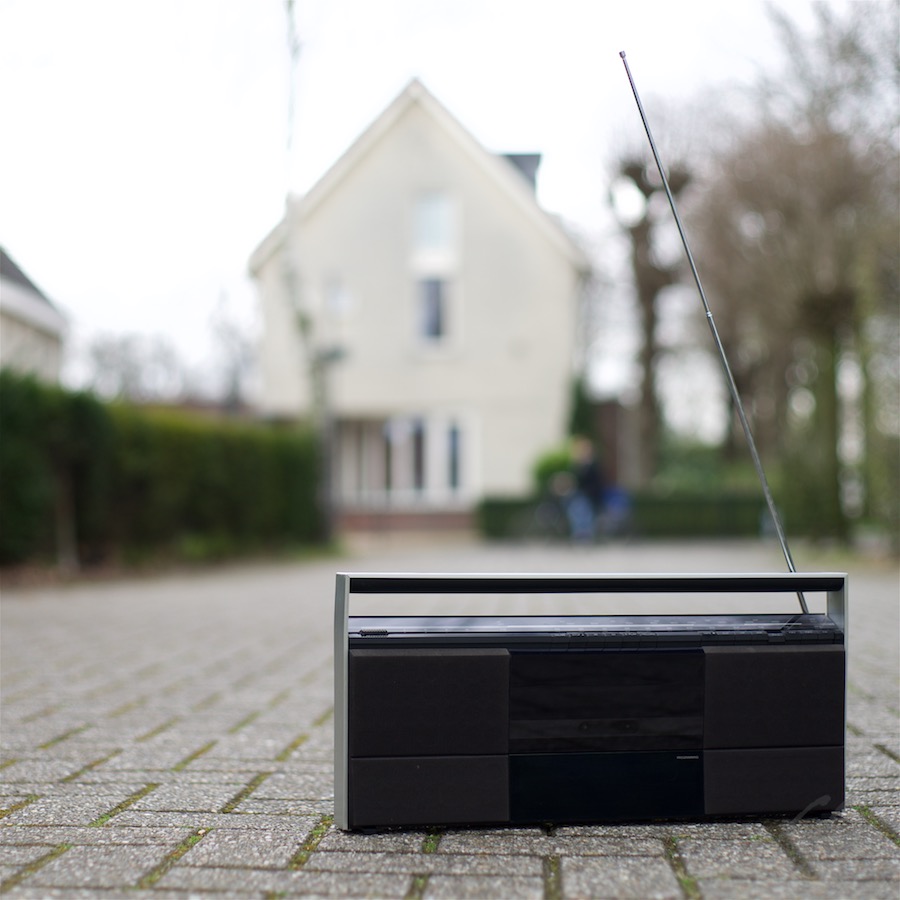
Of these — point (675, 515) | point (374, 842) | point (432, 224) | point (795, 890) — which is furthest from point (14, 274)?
point (432, 224)

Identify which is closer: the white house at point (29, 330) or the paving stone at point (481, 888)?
the paving stone at point (481, 888)

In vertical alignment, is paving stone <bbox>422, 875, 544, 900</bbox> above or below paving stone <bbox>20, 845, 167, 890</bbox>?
above

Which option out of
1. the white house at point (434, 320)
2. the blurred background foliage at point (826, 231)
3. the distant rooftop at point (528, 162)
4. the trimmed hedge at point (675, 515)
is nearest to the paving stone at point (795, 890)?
the distant rooftop at point (528, 162)

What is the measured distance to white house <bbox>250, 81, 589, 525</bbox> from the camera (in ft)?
85.6

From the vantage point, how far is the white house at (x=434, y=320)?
26.1 metres

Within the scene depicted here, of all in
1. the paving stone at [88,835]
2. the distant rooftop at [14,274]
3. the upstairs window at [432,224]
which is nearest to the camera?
the paving stone at [88,835]

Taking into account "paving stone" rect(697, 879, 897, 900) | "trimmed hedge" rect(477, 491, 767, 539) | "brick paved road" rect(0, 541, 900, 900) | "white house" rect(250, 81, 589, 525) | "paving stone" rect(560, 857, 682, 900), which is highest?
"white house" rect(250, 81, 589, 525)

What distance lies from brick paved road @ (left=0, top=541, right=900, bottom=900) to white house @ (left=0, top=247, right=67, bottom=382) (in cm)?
377

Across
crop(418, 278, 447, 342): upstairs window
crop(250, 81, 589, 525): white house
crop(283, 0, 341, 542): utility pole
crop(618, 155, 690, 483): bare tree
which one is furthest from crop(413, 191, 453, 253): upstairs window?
crop(283, 0, 341, 542): utility pole

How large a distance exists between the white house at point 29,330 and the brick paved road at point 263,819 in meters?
3.77

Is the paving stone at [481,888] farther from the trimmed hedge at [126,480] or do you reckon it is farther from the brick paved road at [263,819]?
the trimmed hedge at [126,480]

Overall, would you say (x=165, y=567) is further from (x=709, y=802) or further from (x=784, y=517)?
(x=709, y=802)

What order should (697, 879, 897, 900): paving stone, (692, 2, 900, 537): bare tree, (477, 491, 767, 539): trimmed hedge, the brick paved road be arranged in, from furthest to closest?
(477, 491, 767, 539): trimmed hedge < (692, 2, 900, 537): bare tree < the brick paved road < (697, 879, 897, 900): paving stone

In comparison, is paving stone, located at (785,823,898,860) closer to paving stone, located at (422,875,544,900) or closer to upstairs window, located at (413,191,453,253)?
paving stone, located at (422,875,544,900)
